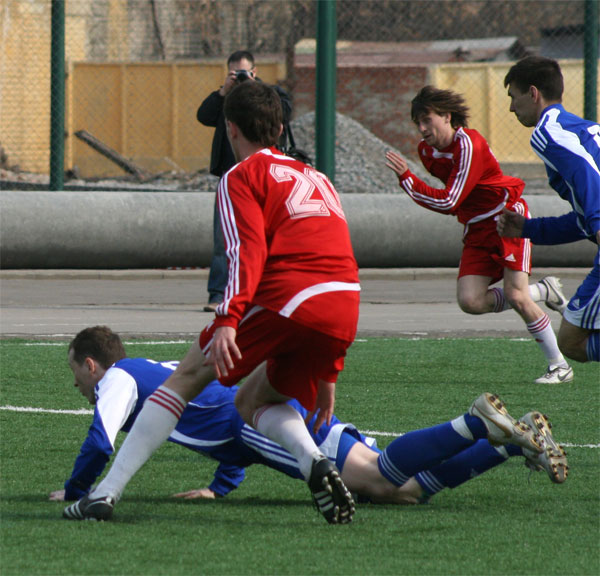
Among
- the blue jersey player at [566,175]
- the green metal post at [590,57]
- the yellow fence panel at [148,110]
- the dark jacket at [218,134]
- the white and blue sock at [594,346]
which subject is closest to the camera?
the blue jersey player at [566,175]

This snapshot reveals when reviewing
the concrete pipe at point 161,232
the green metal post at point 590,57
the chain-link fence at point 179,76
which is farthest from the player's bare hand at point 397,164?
the chain-link fence at point 179,76

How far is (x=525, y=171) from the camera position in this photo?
35.0 metres

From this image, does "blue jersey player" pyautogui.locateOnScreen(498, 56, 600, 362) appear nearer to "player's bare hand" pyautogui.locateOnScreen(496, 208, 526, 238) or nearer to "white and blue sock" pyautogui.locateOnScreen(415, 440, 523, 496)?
"player's bare hand" pyautogui.locateOnScreen(496, 208, 526, 238)

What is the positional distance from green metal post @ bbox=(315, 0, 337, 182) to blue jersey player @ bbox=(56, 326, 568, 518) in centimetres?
966

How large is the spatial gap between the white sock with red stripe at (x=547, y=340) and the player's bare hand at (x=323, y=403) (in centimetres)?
372

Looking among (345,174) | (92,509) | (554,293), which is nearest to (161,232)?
(554,293)

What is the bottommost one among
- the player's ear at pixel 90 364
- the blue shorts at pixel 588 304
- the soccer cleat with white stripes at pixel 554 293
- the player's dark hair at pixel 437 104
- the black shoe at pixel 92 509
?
the black shoe at pixel 92 509

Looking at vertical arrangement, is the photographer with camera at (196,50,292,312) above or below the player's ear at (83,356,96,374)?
above

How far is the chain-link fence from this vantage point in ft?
101

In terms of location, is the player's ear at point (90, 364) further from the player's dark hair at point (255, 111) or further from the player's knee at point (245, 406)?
the player's dark hair at point (255, 111)

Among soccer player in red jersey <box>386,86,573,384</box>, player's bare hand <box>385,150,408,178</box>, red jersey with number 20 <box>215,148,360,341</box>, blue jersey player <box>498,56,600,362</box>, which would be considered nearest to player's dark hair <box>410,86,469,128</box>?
soccer player in red jersey <box>386,86,573,384</box>

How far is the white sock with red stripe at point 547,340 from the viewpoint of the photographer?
813cm

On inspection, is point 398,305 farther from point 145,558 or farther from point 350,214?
point 145,558

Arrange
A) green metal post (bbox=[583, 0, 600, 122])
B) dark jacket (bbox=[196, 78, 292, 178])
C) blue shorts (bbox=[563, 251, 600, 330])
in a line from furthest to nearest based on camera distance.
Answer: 1. green metal post (bbox=[583, 0, 600, 122])
2. dark jacket (bbox=[196, 78, 292, 178])
3. blue shorts (bbox=[563, 251, 600, 330])
